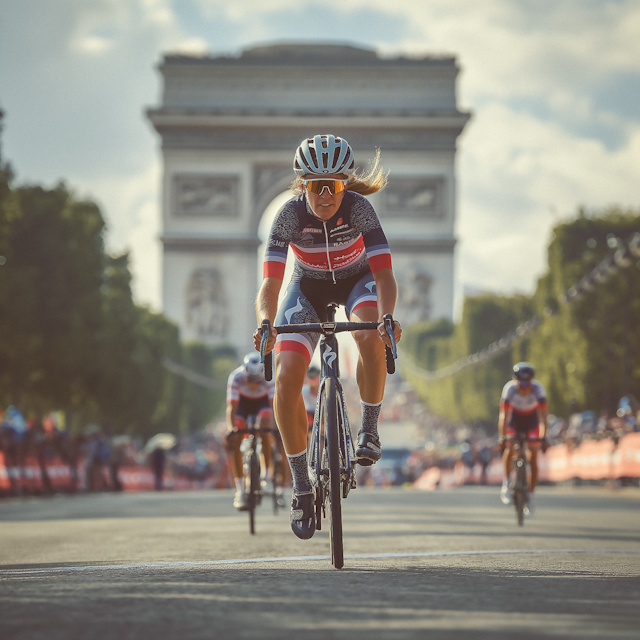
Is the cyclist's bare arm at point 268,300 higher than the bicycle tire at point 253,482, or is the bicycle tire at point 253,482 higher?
the cyclist's bare arm at point 268,300

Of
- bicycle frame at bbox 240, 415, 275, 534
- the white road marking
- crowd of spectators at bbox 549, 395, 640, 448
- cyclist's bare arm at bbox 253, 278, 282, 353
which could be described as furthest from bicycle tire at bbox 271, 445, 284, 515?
crowd of spectators at bbox 549, 395, 640, 448

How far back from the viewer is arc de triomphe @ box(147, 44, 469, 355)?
199ft

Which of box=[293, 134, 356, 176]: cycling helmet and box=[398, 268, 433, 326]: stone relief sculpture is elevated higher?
box=[398, 268, 433, 326]: stone relief sculpture

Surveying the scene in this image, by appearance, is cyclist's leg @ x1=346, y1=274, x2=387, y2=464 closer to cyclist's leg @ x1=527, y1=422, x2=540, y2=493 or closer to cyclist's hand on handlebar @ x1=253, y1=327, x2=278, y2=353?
cyclist's hand on handlebar @ x1=253, y1=327, x2=278, y2=353

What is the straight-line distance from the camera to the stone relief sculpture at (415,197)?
60688mm

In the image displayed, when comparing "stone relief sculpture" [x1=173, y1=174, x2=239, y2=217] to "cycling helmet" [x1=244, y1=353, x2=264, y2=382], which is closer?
"cycling helmet" [x1=244, y1=353, x2=264, y2=382]

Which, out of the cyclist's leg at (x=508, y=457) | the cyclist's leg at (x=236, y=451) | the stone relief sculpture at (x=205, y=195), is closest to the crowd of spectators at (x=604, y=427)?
the cyclist's leg at (x=508, y=457)

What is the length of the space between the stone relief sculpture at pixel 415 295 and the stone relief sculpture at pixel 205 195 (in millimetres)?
7708

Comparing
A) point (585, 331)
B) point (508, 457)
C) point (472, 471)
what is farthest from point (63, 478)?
point (508, 457)

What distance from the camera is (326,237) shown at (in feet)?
19.8

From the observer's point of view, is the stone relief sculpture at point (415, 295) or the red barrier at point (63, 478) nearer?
the red barrier at point (63, 478)

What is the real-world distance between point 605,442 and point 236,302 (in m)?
39.3

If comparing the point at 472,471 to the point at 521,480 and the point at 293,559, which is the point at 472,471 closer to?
the point at 521,480

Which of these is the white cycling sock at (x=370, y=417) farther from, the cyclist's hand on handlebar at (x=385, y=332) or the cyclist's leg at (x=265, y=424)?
the cyclist's leg at (x=265, y=424)
